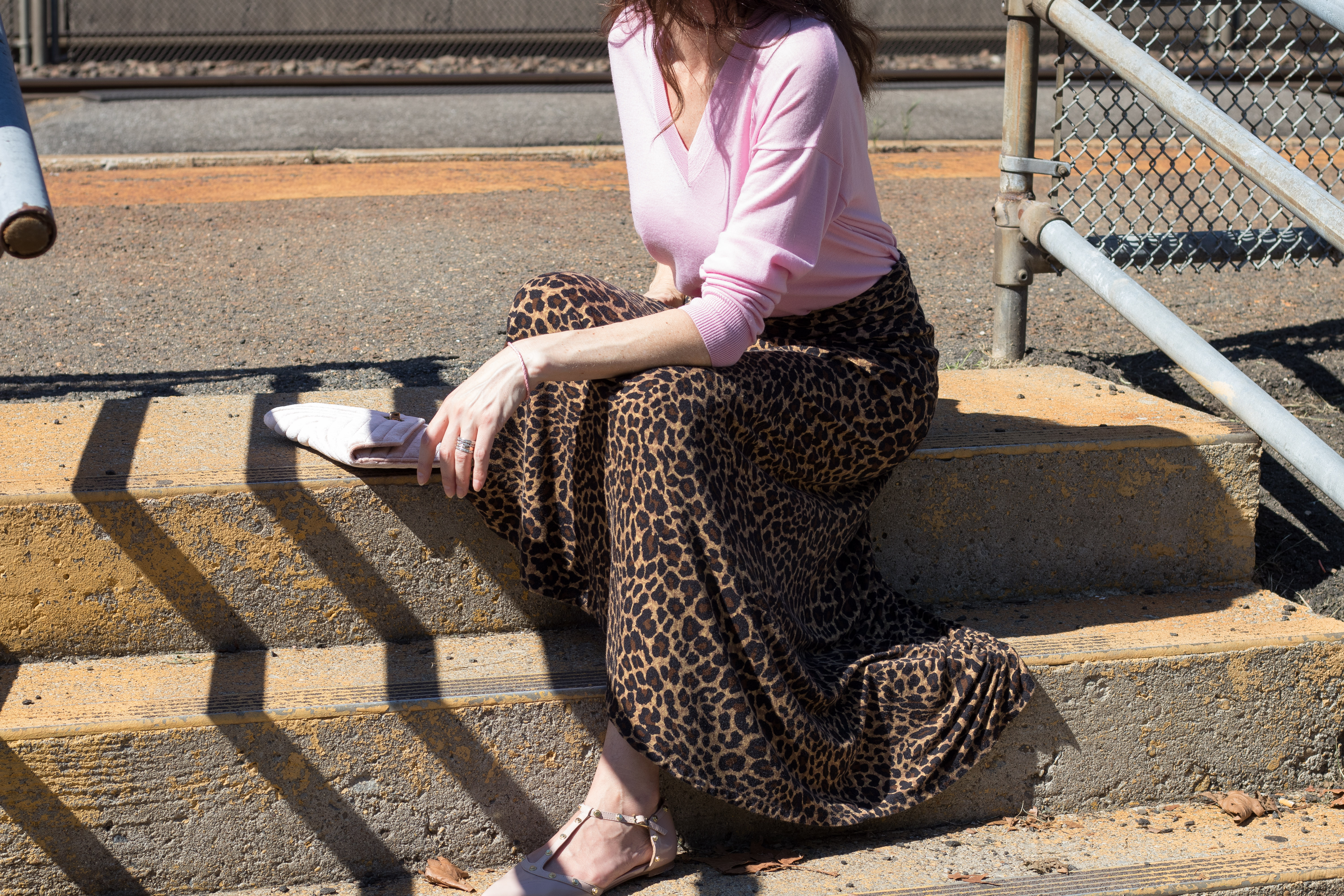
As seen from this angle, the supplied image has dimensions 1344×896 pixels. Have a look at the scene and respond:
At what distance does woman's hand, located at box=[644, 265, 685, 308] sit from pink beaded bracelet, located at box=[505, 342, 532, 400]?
1.56ft

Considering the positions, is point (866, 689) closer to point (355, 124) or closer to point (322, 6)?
point (355, 124)

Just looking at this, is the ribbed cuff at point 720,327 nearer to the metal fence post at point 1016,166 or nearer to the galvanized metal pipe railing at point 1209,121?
the galvanized metal pipe railing at point 1209,121

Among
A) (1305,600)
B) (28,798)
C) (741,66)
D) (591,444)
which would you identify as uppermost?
(741,66)

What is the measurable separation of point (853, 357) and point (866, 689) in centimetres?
56

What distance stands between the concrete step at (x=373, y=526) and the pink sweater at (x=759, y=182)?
1.52 feet

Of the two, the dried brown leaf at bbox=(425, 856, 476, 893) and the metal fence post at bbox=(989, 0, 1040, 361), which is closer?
the dried brown leaf at bbox=(425, 856, 476, 893)

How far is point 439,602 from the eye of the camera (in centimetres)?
213

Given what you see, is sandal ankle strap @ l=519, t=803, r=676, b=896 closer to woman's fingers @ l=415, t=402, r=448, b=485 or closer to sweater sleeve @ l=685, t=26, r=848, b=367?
woman's fingers @ l=415, t=402, r=448, b=485

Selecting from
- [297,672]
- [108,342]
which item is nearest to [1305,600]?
[297,672]

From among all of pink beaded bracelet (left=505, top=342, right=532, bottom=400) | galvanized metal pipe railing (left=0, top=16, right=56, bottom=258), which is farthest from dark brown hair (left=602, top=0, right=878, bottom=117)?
galvanized metal pipe railing (left=0, top=16, right=56, bottom=258)

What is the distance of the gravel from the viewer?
9.91 ft

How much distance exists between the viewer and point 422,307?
367cm

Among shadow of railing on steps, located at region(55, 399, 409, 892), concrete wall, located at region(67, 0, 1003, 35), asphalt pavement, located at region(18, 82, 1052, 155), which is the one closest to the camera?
shadow of railing on steps, located at region(55, 399, 409, 892)

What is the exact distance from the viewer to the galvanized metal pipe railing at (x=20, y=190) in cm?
114
